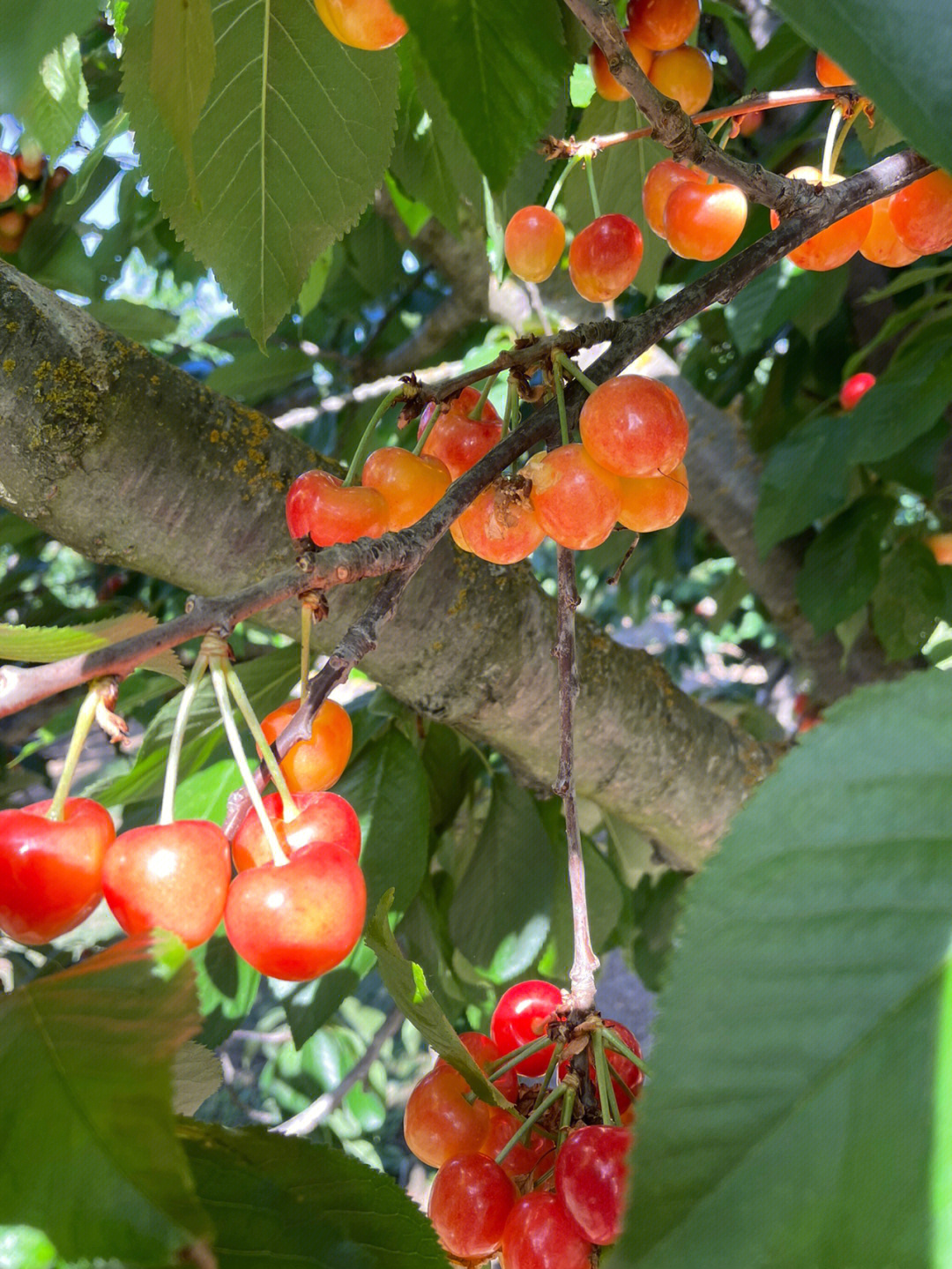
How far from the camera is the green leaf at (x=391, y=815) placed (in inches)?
29.4

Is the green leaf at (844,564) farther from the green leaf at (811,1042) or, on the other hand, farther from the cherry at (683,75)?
the green leaf at (811,1042)

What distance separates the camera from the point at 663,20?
0.50m

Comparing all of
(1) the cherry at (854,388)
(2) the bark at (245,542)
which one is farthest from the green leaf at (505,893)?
(1) the cherry at (854,388)

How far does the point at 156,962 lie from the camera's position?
0.26 m

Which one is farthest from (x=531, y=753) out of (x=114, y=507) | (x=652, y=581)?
(x=652, y=581)

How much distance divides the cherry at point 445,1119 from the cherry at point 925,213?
0.47 m

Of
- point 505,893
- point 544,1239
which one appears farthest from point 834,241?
point 505,893

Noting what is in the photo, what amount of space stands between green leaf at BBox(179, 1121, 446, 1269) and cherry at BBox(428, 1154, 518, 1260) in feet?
0.29

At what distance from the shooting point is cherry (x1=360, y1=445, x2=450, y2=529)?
0.42m

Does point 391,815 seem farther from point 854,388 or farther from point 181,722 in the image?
point 854,388

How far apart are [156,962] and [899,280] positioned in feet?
3.30

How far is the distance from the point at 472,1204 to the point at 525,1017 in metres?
0.11

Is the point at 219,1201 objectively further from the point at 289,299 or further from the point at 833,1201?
the point at 289,299

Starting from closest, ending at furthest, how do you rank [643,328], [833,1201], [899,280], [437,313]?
[833,1201] < [643,328] < [899,280] < [437,313]
